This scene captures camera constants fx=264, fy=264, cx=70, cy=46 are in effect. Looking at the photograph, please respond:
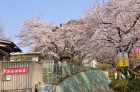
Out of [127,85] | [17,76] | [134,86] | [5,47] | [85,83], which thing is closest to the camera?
[17,76]

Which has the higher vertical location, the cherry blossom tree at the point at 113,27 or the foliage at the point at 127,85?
the cherry blossom tree at the point at 113,27

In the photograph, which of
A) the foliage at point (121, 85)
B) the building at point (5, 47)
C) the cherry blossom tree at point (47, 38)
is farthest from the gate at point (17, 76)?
the cherry blossom tree at point (47, 38)

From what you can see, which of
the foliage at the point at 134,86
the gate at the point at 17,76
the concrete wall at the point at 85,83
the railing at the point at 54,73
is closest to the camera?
the gate at the point at 17,76

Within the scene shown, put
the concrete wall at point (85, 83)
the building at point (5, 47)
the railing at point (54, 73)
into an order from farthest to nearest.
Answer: the concrete wall at point (85, 83), the railing at point (54, 73), the building at point (5, 47)

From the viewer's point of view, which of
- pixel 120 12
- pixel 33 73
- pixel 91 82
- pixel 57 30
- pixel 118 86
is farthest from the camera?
pixel 57 30

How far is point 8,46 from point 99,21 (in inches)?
296

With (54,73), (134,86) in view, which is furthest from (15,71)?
(134,86)

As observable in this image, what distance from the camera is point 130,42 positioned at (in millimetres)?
20047

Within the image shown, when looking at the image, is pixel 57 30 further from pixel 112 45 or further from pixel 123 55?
pixel 123 55

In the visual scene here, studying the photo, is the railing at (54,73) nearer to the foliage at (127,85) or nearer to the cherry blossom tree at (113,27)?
the cherry blossom tree at (113,27)

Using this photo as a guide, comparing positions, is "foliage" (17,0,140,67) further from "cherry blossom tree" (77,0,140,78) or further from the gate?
the gate

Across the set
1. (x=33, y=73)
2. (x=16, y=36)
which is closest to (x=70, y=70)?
(x=33, y=73)

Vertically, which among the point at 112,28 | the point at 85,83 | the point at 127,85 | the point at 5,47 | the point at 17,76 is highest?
the point at 112,28

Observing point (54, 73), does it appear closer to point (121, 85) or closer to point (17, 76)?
point (17, 76)
